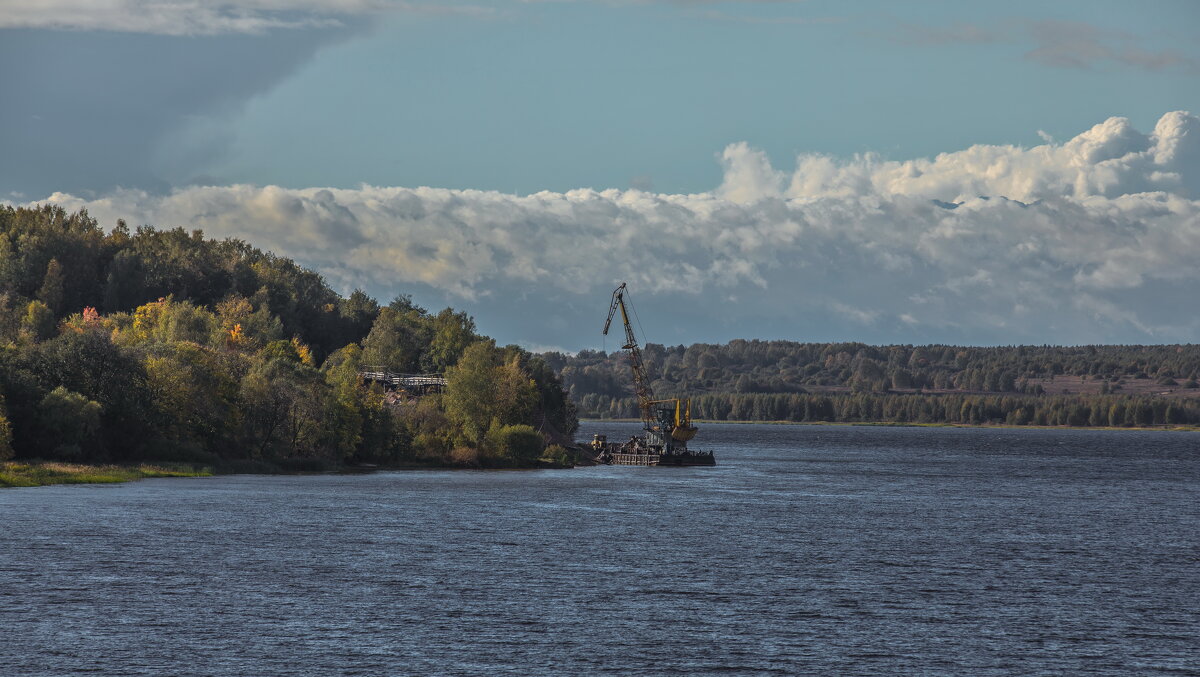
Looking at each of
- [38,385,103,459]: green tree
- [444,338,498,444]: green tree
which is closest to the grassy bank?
[38,385,103,459]: green tree

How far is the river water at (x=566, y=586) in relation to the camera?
5319cm

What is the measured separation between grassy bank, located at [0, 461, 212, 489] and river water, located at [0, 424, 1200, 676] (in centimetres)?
290

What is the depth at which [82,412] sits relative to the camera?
12431 centimetres

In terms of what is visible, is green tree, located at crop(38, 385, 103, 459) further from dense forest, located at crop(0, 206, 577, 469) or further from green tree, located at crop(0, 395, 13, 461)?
green tree, located at crop(0, 395, 13, 461)

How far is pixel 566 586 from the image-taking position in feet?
230

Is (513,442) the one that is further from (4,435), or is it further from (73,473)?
(4,435)

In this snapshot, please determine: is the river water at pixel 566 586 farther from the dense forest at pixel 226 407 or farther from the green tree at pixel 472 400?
the green tree at pixel 472 400

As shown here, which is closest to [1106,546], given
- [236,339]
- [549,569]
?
[549,569]

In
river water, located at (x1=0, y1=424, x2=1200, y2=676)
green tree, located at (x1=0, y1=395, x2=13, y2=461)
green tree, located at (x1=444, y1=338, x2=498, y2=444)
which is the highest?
green tree, located at (x1=444, y1=338, x2=498, y2=444)

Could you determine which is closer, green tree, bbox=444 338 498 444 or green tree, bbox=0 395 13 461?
green tree, bbox=0 395 13 461

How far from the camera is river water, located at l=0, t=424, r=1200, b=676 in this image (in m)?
53.2

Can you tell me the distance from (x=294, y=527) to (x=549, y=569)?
24.3 meters

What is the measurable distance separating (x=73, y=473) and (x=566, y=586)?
68122mm

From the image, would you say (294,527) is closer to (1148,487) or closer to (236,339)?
(236,339)
